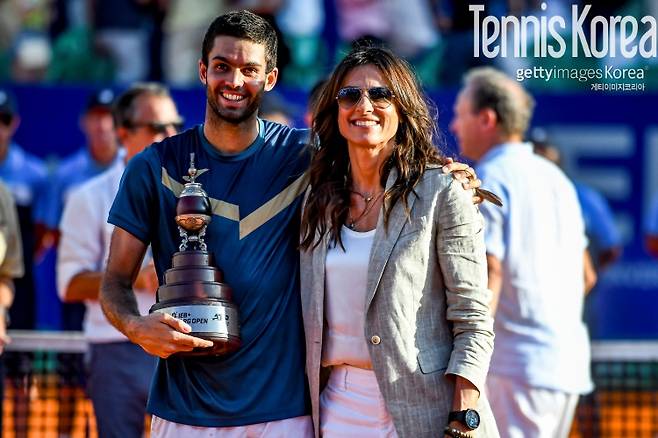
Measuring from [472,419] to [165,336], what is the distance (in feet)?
3.58

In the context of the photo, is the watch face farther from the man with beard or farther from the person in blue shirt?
the person in blue shirt

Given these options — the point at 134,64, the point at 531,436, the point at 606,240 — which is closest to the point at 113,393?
the point at 531,436

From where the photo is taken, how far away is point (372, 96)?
471 centimetres

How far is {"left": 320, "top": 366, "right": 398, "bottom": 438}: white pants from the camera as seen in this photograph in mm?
4594

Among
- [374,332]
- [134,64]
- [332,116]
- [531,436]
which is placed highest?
[134,64]

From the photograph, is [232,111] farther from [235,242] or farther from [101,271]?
[101,271]

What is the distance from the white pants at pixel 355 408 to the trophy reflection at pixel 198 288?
15.8 inches

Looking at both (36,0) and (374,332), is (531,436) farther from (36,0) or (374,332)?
(36,0)

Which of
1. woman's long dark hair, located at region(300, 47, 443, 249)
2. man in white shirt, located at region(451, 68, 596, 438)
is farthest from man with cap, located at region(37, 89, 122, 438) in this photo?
woman's long dark hair, located at region(300, 47, 443, 249)

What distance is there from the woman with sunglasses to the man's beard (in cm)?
30

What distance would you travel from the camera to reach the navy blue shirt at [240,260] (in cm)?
475

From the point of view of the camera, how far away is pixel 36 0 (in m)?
11.9

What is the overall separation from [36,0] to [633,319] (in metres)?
6.15

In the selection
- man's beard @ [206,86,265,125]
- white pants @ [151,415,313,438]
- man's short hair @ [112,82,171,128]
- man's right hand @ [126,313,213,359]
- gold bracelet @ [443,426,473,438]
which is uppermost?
man's short hair @ [112,82,171,128]
